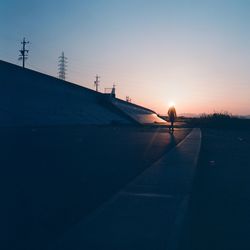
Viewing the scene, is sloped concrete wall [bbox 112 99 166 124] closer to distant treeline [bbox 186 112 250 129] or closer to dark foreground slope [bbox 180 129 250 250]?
distant treeline [bbox 186 112 250 129]

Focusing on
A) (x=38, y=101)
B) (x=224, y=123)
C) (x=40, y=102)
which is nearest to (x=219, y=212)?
(x=38, y=101)

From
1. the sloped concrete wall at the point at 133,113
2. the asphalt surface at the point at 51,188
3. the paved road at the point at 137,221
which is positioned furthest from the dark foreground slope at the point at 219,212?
the sloped concrete wall at the point at 133,113

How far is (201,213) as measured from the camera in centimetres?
810

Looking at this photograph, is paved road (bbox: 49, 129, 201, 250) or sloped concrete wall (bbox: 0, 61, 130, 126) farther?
sloped concrete wall (bbox: 0, 61, 130, 126)

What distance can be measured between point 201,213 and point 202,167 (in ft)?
23.9

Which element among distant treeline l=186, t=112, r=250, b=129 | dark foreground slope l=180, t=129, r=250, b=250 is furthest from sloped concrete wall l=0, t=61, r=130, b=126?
dark foreground slope l=180, t=129, r=250, b=250

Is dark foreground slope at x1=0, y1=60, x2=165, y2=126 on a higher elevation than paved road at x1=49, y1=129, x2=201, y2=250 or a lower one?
higher

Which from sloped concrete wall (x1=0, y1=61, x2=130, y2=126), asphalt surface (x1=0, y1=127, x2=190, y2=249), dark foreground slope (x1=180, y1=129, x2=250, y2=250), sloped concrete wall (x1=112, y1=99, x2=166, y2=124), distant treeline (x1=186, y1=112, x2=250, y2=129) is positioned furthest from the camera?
sloped concrete wall (x1=112, y1=99, x2=166, y2=124)

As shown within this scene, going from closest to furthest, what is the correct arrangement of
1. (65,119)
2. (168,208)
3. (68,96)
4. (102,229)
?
(102,229), (168,208), (65,119), (68,96)

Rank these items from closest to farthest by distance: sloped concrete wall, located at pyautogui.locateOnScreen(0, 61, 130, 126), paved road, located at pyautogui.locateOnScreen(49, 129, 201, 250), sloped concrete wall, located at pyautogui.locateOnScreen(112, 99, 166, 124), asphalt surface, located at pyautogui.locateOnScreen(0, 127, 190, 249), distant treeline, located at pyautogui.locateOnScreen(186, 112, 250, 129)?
paved road, located at pyautogui.locateOnScreen(49, 129, 201, 250) < asphalt surface, located at pyautogui.locateOnScreen(0, 127, 190, 249) < sloped concrete wall, located at pyautogui.locateOnScreen(0, 61, 130, 126) < distant treeline, located at pyautogui.locateOnScreen(186, 112, 250, 129) < sloped concrete wall, located at pyautogui.locateOnScreen(112, 99, 166, 124)

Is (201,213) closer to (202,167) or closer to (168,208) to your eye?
(168,208)

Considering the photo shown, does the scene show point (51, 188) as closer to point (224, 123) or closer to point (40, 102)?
point (40, 102)

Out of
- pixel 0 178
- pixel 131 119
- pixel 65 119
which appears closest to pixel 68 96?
pixel 65 119

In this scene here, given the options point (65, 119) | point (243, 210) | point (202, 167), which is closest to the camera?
point (243, 210)
